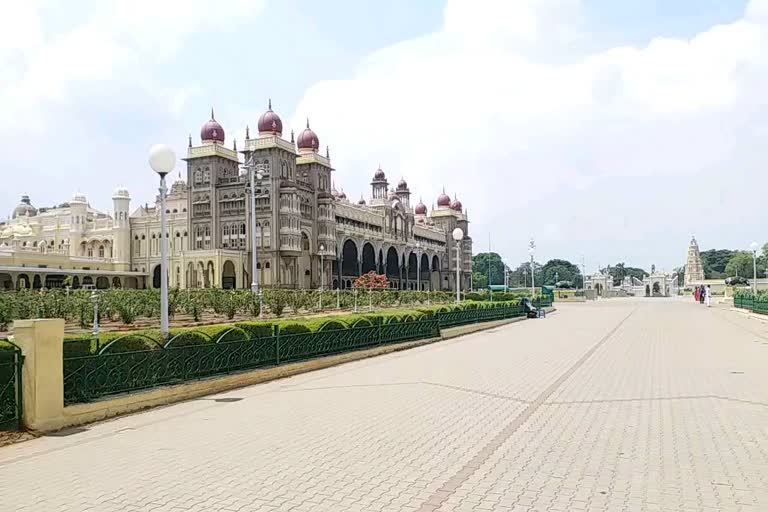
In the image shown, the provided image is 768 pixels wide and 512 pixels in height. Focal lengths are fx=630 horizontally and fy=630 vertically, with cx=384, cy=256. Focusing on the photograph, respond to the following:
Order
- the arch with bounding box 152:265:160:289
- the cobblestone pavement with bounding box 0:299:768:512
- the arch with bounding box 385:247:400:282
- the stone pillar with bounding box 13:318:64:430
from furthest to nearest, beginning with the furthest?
the arch with bounding box 385:247:400:282 → the arch with bounding box 152:265:160:289 → the stone pillar with bounding box 13:318:64:430 → the cobblestone pavement with bounding box 0:299:768:512

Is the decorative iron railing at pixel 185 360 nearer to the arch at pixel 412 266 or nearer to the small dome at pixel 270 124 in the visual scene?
the small dome at pixel 270 124

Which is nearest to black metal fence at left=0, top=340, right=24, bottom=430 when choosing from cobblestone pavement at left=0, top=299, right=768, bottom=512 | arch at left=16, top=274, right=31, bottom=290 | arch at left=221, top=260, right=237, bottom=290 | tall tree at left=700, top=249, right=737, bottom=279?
cobblestone pavement at left=0, top=299, right=768, bottom=512

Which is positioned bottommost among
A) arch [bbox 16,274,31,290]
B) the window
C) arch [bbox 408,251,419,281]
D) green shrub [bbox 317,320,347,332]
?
green shrub [bbox 317,320,347,332]

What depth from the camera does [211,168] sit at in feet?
194

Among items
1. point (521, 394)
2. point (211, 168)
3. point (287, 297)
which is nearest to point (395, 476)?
point (521, 394)

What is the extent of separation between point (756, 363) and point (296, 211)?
46.8 metres

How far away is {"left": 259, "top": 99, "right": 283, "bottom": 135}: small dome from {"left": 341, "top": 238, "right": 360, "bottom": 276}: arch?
16302 mm

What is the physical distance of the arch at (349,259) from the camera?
7031 cm

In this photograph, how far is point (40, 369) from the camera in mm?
7023

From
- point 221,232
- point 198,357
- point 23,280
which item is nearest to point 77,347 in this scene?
point 198,357

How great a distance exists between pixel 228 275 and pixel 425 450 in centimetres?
5167

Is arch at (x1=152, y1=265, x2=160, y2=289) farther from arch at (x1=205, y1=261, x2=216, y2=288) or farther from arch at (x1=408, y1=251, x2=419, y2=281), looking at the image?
arch at (x1=408, y1=251, x2=419, y2=281)

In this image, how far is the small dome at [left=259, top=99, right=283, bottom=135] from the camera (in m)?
57.7

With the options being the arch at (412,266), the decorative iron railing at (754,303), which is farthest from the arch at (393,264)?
the decorative iron railing at (754,303)
